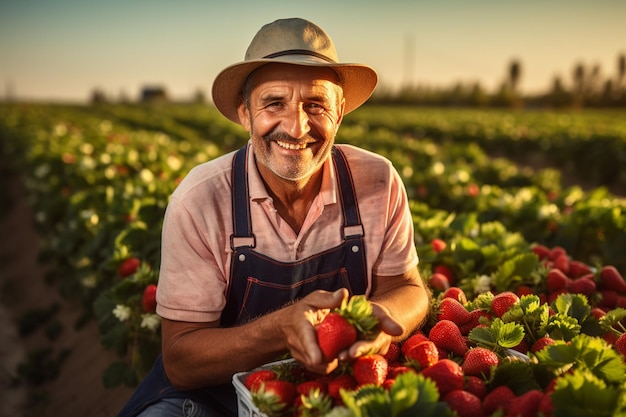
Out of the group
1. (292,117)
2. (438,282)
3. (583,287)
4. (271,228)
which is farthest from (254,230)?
(583,287)

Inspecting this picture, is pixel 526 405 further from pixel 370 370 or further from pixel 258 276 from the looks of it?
pixel 258 276

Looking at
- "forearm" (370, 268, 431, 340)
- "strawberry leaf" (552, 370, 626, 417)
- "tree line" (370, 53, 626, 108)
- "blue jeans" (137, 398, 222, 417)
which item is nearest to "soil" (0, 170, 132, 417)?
"blue jeans" (137, 398, 222, 417)

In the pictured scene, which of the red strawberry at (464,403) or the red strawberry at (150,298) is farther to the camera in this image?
the red strawberry at (150,298)

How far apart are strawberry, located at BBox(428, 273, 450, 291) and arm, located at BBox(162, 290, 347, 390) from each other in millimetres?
1320

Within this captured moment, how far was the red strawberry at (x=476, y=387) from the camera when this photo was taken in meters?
1.89

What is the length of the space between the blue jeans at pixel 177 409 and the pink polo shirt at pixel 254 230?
372 millimetres

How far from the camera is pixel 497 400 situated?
5.97ft

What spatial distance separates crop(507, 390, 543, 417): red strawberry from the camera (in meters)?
1.73

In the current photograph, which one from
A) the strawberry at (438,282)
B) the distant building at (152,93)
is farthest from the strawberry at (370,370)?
the distant building at (152,93)

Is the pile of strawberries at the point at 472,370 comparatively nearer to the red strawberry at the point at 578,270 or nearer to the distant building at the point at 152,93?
the red strawberry at the point at 578,270

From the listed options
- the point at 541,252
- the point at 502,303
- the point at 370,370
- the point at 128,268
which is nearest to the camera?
the point at 370,370

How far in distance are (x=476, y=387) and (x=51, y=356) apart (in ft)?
15.5

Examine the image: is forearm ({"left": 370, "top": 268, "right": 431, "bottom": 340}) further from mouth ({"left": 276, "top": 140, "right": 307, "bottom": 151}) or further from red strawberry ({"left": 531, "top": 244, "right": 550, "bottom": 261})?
red strawberry ({"left": 531, "top": 244, "right": 550, "bottom": 261})

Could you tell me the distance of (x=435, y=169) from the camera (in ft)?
24.8
